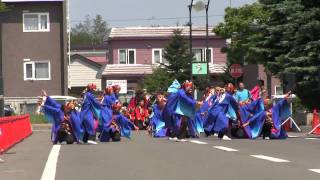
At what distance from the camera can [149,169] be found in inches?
572

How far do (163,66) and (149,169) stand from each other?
5696cm

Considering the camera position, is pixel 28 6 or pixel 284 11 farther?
pixel 28 6

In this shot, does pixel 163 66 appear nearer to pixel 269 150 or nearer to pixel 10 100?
pixel 10 100

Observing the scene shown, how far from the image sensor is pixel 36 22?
52750 millimetres

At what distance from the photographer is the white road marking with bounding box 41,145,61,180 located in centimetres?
1370

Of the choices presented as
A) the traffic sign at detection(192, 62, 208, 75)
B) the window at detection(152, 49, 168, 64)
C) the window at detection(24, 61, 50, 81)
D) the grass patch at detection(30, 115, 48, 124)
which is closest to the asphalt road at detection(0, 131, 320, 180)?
the traffic sign at detection(192, 62, 208, 75)

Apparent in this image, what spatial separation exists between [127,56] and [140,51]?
133 cm

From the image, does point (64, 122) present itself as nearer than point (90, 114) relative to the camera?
Yes

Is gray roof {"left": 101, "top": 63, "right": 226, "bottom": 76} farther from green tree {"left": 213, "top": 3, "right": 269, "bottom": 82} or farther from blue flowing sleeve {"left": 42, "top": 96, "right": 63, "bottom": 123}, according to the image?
blue flowing sleeve {"left": 42, "top": 96, "right": 63, "bottom": 123}

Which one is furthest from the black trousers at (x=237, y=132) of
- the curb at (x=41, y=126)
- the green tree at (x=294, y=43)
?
the curb at (x=41, y=126)

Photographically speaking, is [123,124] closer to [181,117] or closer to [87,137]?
[87,137]

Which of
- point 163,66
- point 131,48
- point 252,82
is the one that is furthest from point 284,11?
point 131,48

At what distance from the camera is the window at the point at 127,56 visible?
7575 centimetres

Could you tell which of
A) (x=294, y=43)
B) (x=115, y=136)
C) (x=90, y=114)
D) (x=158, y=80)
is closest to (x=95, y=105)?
(x=90, y=114)
